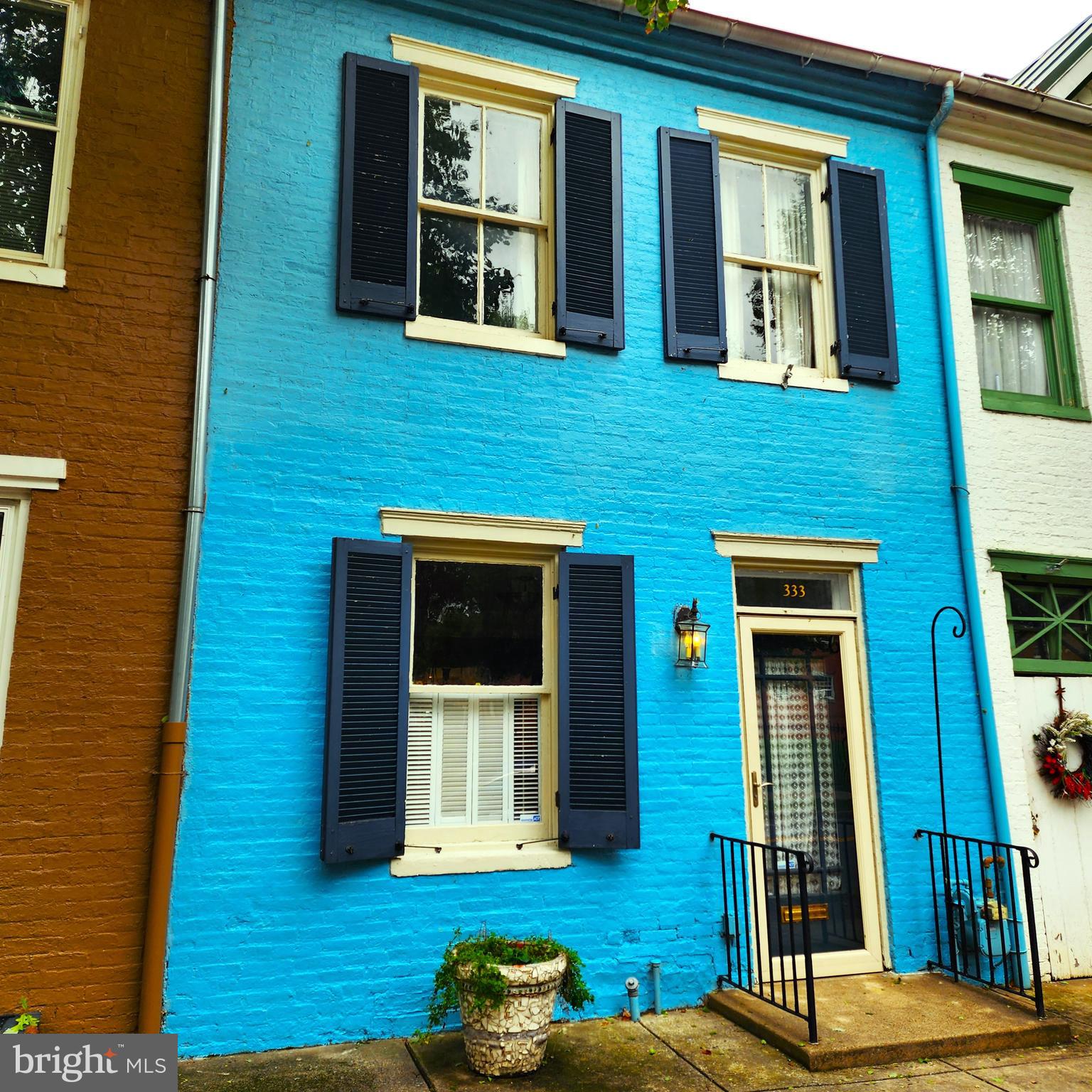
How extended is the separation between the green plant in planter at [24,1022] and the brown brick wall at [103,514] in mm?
51

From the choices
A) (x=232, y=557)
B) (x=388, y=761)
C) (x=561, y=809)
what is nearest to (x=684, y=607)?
(x=561, y=809)

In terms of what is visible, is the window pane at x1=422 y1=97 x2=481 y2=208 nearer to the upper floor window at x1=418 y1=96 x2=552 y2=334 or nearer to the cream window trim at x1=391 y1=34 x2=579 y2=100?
the upper floor window at x1=418 y1=96 x2=552 y2=334

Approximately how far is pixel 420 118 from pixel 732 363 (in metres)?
2.60

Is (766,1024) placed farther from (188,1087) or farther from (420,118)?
(420,118)

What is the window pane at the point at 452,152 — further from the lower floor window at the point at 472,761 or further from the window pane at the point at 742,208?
the lower floor window at the point at 472,761

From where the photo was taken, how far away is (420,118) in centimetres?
588

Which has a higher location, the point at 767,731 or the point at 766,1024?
the point at 767,731

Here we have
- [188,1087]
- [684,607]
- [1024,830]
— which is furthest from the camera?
[1024,830]

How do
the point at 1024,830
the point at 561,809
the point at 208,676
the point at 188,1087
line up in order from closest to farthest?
the point at 188,1087
the point at 208,676
the point at 561,809
the point at 1024,830

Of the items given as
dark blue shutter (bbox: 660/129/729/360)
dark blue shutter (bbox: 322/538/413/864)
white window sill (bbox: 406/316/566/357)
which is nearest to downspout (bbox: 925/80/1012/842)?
dark blue shutter (bbox: 660/129/729/360)

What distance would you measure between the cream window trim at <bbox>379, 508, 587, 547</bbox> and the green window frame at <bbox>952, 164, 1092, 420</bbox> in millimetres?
3864

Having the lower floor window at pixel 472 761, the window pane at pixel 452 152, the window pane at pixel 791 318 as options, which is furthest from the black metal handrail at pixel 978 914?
the window pane at pixel 452 152

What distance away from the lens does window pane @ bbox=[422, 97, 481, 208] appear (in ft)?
19.5

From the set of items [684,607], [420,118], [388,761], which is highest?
[420,118]
